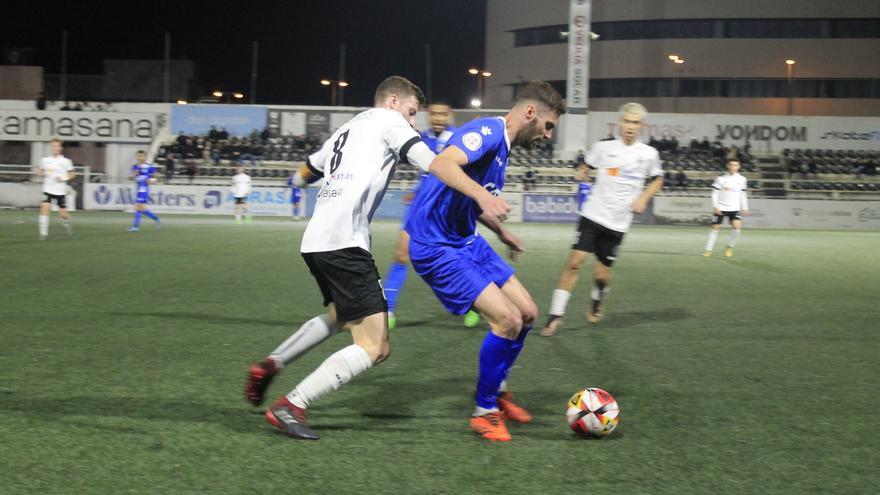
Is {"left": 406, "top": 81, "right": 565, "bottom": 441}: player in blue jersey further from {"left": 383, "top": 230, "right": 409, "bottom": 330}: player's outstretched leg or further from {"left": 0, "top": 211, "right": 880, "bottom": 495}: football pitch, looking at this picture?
{"left": 383, "top": 230, "right": 409, "bottom": 330}: player's outstretched leg

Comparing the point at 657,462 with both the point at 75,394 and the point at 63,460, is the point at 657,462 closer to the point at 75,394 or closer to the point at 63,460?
the point at 63,460

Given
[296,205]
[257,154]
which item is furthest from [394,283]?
[257,154]

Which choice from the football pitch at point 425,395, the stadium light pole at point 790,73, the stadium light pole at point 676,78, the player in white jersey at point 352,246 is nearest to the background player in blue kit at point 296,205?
the football pitch at point 425,395

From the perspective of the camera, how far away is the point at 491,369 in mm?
4949

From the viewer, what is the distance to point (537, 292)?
11977 mm

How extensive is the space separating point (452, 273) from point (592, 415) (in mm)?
1100

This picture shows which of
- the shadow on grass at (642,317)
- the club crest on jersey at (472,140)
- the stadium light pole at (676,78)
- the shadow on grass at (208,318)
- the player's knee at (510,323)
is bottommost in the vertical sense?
A: the shadow on grass at (208,318)

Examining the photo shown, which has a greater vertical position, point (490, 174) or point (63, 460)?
point (490, 174)

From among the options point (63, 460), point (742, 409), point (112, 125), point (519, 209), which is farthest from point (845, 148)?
point (63, 460)

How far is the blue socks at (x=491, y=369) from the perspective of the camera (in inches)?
193

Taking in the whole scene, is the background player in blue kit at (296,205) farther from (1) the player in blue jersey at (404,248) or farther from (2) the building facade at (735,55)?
(2) the building facade at (735,55)

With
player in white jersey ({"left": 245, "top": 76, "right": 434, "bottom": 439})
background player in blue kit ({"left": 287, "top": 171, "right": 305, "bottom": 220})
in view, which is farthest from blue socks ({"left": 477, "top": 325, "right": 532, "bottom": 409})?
background player in blue kit ({"left": 287, "top": 171, "right": 305, "bottom": 220})

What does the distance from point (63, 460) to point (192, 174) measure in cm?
3478

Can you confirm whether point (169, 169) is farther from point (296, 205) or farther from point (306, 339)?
point (306, 339)
